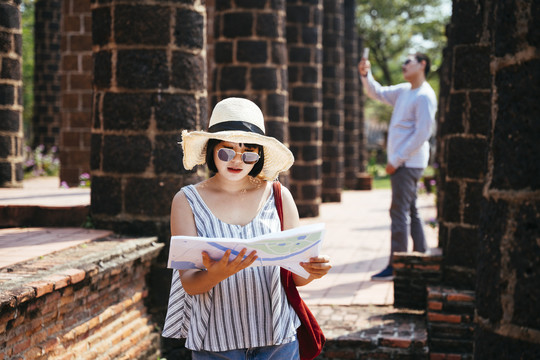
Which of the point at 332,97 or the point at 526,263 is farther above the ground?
the point at 332,97

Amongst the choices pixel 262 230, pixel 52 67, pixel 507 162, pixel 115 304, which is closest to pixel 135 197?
pixel 115 304

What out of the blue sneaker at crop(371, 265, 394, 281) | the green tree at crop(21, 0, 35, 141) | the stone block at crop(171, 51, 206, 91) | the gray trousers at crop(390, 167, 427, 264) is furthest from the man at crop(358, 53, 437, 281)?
the green tree at crop(21, 0, 35, 141)

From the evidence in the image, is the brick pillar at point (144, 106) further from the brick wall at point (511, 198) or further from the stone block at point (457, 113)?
the brick wall at point (511, 198)

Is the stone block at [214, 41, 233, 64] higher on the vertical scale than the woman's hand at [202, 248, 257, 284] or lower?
higher

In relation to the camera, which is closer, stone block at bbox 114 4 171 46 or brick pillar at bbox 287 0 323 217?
stone block at bbox 114 4 171 46

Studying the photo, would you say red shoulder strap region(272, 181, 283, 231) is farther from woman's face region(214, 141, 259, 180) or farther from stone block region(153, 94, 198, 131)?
stone block region(153, 94, 198, 131)

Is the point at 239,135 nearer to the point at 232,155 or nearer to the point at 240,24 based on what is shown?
the point at 232,155

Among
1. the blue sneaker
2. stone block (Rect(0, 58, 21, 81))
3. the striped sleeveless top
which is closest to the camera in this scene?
the striped sleeveless top

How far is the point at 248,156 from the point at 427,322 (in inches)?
117

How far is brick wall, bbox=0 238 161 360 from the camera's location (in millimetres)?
3996

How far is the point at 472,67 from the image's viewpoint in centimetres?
563

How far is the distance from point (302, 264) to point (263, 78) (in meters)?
8.28

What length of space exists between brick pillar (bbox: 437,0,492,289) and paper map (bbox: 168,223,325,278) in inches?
119

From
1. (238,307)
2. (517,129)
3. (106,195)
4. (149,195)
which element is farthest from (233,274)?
(106,195)
